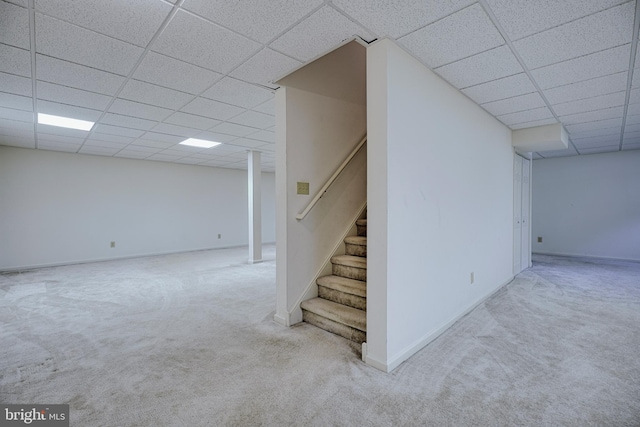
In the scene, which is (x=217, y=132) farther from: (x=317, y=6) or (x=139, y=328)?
(x=317, y=6)

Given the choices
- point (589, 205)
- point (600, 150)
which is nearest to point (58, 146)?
point (600, 150)

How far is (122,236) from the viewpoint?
7.14m

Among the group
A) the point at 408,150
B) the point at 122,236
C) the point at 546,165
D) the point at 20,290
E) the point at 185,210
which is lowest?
the point at 20,290

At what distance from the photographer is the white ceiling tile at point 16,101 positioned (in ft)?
10.5

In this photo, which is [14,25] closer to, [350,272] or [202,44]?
[202,44]

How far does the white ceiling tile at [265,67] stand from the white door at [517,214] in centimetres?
405

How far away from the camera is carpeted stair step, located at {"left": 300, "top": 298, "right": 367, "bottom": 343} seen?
2.59m

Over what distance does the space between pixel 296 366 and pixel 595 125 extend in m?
5.28

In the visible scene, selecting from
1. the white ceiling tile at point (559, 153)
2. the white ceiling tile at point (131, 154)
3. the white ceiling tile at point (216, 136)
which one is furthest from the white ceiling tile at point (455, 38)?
the white ceiling tile at point (131, 154)

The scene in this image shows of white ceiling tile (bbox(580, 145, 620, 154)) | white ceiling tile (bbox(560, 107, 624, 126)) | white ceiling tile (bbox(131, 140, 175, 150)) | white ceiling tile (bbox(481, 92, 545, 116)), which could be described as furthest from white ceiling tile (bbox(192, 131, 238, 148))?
white ceiling tile (bbox(580, 145, 620, 154))

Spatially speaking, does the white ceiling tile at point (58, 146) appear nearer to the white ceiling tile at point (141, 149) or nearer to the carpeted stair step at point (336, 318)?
the white ceiling tile at point (141, 149)

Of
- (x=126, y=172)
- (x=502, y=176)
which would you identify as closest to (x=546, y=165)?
(x=502, y=176)

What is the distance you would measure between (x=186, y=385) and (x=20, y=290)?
427 cm

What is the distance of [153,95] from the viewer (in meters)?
3.25
